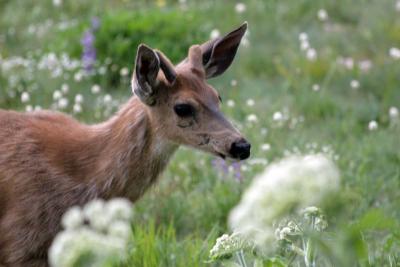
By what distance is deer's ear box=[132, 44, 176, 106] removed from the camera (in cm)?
432

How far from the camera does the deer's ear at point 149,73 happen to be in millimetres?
4324

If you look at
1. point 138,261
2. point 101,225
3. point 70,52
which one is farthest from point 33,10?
point 101,225

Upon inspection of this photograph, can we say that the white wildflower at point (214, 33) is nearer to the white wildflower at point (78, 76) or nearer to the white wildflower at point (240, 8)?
the white wildflower at point (240, 8)

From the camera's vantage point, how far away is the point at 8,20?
9.91m

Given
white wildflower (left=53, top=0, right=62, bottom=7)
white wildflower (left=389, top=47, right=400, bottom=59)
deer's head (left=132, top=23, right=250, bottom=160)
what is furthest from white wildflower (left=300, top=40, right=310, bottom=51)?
deer's head (left=132, top=23, right=250, bottom=160)

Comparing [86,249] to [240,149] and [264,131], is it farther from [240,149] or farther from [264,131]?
[264,131]

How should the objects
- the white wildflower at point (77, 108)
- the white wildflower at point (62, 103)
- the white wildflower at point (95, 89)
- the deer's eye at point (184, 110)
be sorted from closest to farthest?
1. the deer's eye at point (184, 110)
2. the white wildflower at point (77, 108)
3. the white wildflower at point (62, 103)
4. the white wildflower at point (95, 89)

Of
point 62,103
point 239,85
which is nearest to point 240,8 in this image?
point 239,85

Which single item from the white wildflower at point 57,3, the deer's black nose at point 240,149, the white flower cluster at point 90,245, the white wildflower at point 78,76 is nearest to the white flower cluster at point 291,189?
the white flower cluster at point 90,245

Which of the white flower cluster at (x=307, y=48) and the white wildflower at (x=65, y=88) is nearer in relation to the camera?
the white wildflower at (x=65, y=88)

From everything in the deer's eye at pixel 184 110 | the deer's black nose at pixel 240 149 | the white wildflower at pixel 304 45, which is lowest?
the deer's black nose at pixel 240 149

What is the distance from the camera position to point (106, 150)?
15.0 feet

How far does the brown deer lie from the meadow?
52cm

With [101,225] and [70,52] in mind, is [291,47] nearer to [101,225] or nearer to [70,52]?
[70,52]
